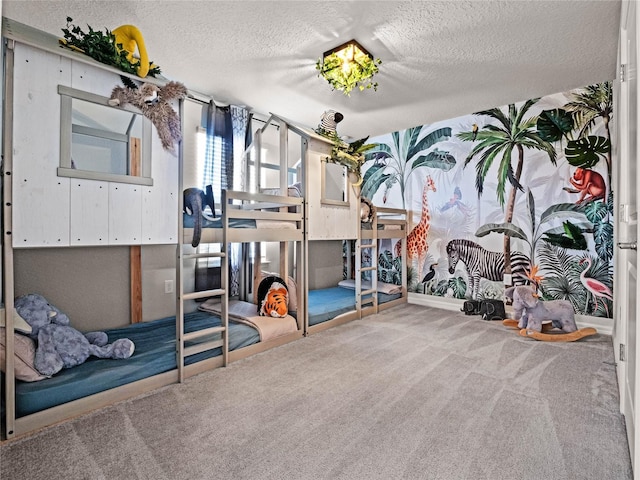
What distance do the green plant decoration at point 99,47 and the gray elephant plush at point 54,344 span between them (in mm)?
1616

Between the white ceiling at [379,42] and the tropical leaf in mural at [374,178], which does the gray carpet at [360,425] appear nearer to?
the white ceiling at [379,42]

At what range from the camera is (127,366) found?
2.07 m

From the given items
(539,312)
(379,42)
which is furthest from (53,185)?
(539,312)

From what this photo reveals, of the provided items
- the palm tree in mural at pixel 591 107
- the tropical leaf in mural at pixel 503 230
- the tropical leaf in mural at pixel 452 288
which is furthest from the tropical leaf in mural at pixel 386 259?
the palm tree in mural at pixel 591 107

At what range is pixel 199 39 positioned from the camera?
2.53 meters

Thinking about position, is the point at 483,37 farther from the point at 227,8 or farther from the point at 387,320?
the point at 387,320

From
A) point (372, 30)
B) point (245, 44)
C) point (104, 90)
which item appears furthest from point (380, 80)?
point (104, 90)

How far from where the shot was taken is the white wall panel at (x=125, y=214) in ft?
6.48

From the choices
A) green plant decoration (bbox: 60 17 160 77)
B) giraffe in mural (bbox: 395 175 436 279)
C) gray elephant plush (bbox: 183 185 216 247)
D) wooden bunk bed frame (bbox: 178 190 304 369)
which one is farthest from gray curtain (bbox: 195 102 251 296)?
giraffe in mural (bbox: 395 175 436 279)

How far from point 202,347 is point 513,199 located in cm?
363

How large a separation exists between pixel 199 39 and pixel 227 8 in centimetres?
44

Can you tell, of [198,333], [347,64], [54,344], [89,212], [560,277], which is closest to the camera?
[89,212]

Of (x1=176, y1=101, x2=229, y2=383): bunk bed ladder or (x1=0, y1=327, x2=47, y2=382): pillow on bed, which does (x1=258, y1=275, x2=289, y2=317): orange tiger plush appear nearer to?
(x1=176, y1=101, x2=229, y2=383): bunk bed ladder

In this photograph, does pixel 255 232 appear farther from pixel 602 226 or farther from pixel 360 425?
pixel 602 226
